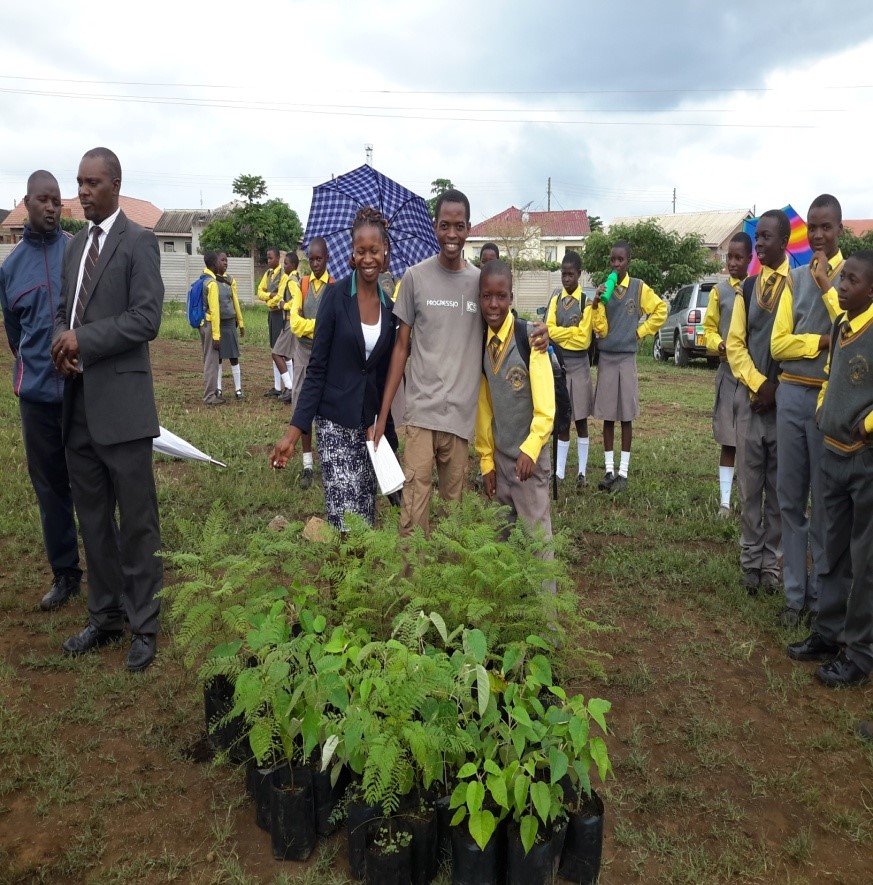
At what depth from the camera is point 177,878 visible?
2.67 m

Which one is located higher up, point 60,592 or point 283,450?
point 283,450

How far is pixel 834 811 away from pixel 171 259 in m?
30.2

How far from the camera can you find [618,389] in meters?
7.42

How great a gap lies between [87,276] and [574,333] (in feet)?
15.2

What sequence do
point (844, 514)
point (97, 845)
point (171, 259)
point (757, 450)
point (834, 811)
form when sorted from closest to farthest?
point (97, 845) → point (834, 811) → point (844, 514) → point (757, 450) → point (171, 259)

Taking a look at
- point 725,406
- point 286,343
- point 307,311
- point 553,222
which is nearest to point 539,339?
point 725,406

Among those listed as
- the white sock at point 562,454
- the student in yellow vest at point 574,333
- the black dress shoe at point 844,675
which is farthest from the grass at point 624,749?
the student in yellow vest at point 574,333

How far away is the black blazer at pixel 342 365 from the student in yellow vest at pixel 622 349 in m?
3.77

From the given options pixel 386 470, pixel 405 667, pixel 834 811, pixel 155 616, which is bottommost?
pixel 834 811

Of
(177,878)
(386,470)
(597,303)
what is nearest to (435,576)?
(386,470)

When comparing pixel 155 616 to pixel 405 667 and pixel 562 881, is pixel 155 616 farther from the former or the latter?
pixel 562 881

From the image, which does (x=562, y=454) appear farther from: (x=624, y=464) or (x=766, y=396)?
(x=766, y=396)

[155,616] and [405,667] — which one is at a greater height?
[405,667]

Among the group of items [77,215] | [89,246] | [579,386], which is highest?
[77,215]
